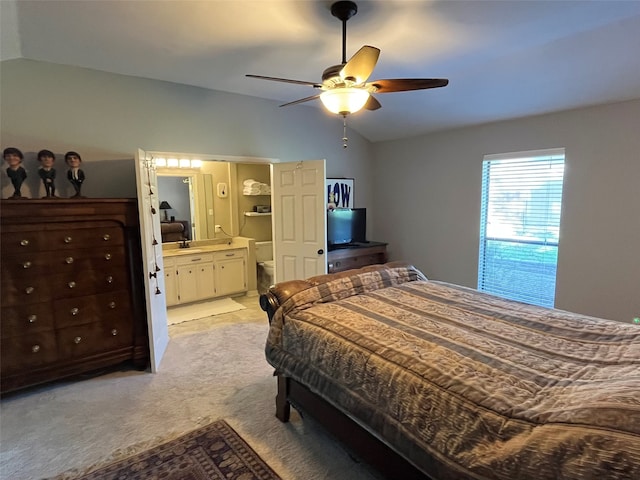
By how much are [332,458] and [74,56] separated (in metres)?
3.63

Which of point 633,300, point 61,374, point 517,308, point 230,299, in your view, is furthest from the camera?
point 230,299

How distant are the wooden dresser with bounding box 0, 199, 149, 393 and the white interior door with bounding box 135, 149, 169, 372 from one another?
0.12 meters

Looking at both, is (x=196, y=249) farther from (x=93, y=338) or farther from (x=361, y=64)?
(x=361, y=64)

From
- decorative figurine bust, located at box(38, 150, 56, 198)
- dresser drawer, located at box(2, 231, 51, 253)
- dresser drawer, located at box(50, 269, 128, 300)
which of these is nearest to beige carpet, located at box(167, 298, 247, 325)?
dresser drawer, located at box(50, 269, 128, 300)

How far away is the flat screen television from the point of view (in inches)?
191

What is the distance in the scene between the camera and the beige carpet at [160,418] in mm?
2064

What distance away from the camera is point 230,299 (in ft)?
17.4

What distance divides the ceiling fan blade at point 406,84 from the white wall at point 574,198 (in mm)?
2144

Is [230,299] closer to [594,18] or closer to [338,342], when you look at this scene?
[338,342]

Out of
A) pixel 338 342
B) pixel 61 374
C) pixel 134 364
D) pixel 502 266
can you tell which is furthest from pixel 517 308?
pixel 61 374

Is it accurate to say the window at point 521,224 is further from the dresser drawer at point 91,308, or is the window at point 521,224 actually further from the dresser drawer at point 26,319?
the dresser drawer at point 26,319

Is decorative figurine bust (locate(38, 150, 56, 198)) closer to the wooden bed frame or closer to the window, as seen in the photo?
the wooden bed frame

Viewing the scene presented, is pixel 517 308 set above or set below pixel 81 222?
below

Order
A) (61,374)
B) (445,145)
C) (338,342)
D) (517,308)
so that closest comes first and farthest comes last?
(338,342) < (517,308) < (61,374) < (445,145)
